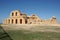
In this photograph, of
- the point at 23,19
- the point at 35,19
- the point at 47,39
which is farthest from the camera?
the point at 35,19

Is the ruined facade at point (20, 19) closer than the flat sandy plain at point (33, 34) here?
No

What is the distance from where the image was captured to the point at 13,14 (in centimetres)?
4669

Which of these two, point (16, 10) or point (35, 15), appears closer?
point (16, 10)

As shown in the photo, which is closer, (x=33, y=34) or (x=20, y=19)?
(x=33, y=34)

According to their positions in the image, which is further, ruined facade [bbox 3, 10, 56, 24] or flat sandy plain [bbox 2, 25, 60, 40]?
ruined facade [bbox 3, 10, 56, 24]

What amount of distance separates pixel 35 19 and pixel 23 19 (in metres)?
5.73

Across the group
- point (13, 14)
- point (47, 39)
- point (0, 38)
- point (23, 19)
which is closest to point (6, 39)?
point (0, 38)

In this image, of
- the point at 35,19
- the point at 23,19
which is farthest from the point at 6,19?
the point at 35,19

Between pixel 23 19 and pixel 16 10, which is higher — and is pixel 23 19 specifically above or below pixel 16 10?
below

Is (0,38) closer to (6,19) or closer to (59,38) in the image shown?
(59,38)

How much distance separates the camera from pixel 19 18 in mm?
45031

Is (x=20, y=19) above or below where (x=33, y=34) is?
below

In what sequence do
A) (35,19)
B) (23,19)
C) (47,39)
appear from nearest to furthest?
(47,39) → (23,19) → (35,19)

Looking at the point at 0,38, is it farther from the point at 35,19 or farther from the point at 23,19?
the point at 35,19
